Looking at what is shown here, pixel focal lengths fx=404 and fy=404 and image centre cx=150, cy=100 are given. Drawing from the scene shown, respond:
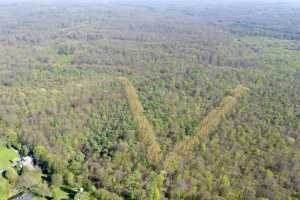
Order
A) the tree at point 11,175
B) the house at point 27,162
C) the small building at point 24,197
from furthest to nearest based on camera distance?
1. the house at point 27,162
2. the tree at point 11,175
3. the small building at point 24,197

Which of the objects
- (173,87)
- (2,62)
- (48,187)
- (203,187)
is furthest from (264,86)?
(2,62)

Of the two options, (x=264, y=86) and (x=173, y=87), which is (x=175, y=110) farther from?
(x=264, y=86)

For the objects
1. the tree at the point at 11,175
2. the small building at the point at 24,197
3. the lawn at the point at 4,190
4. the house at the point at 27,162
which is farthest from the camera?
the house at the point at 27,162

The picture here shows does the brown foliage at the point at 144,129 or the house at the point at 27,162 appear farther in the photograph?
the house at the point at 27,162

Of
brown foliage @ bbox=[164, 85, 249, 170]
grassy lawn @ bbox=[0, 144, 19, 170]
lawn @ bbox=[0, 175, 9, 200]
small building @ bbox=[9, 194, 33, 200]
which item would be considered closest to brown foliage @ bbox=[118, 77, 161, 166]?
brown foliage @ bbox=[164, 85, 249, 170]

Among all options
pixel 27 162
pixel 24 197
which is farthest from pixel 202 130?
pixel 24 197

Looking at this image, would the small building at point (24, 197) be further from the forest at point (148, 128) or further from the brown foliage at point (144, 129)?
the brown foliage at point (144, 129)

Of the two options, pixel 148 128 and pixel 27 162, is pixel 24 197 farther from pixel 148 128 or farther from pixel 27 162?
pixel 148 128

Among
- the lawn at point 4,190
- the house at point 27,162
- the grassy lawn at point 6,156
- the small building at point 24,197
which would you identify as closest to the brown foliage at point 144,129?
the small building at point 24,197
